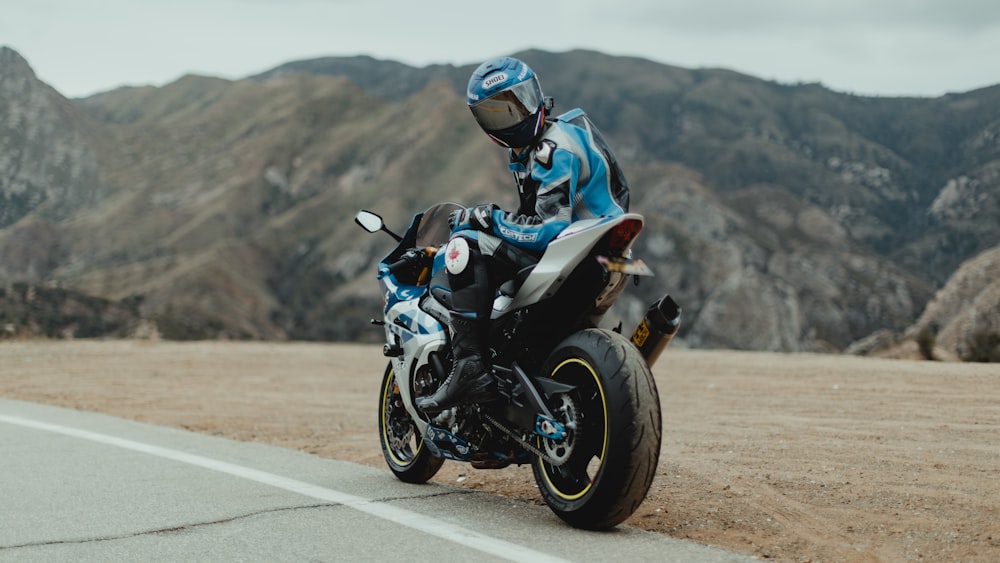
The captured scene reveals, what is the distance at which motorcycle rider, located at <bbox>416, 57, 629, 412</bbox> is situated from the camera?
581cm

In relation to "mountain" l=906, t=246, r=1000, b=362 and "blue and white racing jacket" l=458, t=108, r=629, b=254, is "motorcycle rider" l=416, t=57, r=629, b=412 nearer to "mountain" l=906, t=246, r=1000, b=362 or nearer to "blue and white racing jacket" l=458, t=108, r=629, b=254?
"blue and white racing jacket" l=458, t=108, r=629, b=254

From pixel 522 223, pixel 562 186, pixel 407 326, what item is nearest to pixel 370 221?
pixel 407 326

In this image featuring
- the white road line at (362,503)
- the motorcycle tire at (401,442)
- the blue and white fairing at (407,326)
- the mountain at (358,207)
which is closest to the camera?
the white road line at (362,503)

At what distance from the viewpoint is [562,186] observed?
5.80 m

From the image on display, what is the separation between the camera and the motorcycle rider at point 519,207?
5812mm

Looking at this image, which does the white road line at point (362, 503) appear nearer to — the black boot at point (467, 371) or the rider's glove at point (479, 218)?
the black boot at point (467, 371)

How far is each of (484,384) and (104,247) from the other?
8409 centimetres

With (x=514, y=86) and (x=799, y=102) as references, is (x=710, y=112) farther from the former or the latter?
(x=514, y=86)

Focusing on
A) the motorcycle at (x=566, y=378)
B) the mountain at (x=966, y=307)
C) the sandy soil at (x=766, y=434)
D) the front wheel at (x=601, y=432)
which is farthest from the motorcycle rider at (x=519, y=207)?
the mountain at (x=966, y=307)

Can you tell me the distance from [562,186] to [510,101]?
69 centimetres

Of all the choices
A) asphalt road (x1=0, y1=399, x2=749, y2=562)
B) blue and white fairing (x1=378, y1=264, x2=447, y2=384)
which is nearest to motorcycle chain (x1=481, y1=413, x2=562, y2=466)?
asphalt road (x1=0, y1=399, x2=749, y2=562)

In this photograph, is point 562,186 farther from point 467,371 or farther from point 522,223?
point 467,371

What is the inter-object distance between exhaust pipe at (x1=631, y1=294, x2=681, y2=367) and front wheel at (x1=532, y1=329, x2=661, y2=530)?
45 cm

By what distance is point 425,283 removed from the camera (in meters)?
7.26
